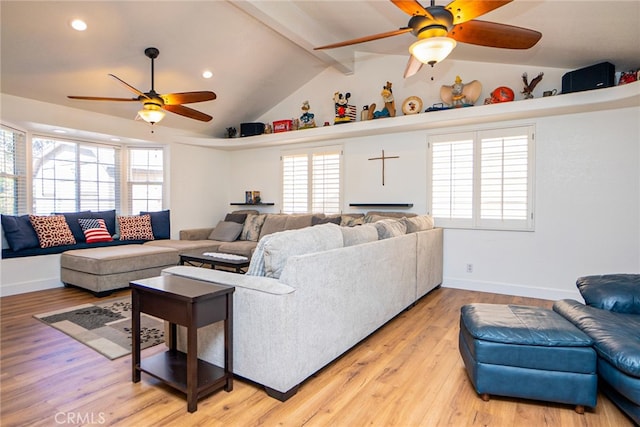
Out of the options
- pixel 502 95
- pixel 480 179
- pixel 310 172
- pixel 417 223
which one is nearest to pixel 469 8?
pixel 417 223

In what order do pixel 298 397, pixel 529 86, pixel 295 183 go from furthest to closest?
pixel 295 183 → pixel 529 86 → pixel 298 397

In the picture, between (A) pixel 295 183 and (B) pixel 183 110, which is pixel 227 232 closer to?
(A) pixel 295 183

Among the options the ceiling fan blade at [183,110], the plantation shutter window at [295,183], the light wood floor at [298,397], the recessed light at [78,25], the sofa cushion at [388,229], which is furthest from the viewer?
the plantation shutter window at [295,183]

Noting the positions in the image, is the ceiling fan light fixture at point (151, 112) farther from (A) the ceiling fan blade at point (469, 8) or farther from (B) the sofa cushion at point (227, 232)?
(A) the ceiling fan blade at point (469, 8)

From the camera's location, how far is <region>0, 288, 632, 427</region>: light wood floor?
74.3 inches

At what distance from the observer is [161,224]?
6098 mm

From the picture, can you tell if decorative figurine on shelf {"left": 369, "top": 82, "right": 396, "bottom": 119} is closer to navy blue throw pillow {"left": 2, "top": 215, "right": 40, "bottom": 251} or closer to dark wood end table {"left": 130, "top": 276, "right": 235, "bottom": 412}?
dark wood end table {"left": 130, "top": 276, "right": 235, "bottom": 412}

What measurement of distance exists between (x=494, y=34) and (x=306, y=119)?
389cm

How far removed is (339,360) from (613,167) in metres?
3.88

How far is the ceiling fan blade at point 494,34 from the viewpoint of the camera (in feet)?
7.83

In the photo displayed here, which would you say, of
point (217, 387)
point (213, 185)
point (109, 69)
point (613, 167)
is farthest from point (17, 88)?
point (613, 167)

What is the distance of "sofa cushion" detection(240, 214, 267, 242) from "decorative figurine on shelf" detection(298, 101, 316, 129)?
1769 millimetres

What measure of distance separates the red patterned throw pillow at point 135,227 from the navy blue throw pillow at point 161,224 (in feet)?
0.30

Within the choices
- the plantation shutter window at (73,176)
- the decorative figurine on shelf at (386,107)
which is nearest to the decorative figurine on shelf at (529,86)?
the decorative figurine on shelf at (386,107)
